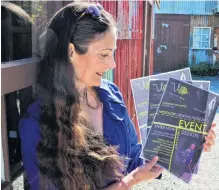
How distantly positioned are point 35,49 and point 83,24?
0.93ft

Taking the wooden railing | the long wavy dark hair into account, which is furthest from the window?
the wooden railing

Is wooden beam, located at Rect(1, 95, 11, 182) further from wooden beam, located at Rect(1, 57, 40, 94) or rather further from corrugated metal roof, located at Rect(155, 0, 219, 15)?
corrugated metal roof, located at Rect(155, 0, 219, 15)

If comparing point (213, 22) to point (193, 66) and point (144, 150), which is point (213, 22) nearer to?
point (193, 66)

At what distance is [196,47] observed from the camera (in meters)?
15.4

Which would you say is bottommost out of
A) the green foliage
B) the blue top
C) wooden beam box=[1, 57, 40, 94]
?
the green foliage

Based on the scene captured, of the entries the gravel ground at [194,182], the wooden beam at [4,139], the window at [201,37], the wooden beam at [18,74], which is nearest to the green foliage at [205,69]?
the window at [201,37]

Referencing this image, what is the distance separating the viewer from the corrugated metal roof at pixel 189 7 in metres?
15.1

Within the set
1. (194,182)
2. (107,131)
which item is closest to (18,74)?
(107,131)

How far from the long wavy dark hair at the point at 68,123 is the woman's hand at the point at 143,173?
8 centimetres

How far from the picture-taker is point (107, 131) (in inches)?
57.2

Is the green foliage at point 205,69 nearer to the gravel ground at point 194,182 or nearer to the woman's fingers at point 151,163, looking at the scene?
the gravel ground at point 194,182

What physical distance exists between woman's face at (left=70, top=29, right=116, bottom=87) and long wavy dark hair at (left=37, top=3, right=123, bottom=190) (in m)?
0.03

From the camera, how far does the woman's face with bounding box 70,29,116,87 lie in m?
1.34

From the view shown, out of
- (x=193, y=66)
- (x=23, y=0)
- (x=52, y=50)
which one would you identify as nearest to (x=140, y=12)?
(x=23, y=0)
